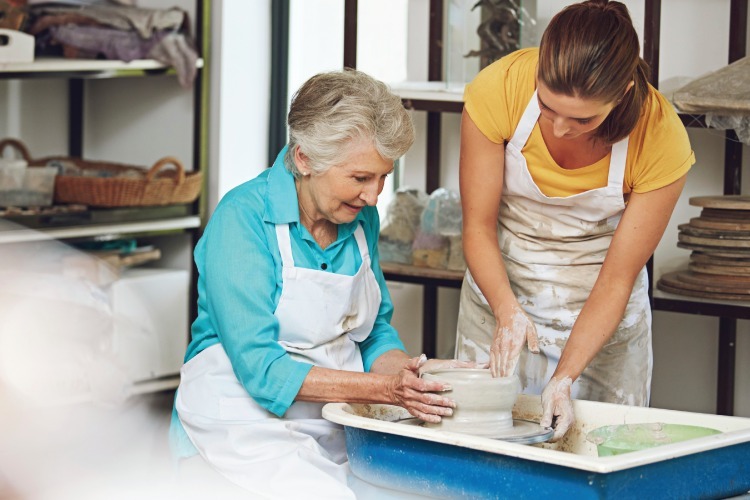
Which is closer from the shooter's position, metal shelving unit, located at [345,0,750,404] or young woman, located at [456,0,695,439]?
young woman, located at [456,0,695,439]

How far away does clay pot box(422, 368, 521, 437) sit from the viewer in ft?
5.77

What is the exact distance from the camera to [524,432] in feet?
5.89

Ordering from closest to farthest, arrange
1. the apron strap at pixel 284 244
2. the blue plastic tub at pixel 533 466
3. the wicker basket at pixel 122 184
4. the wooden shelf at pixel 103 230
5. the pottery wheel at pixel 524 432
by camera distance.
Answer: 1. the blue plastic tub at pixel 533 466
2. the pottery wheel at pixel 524 432
3. the apron strap at pixel 284 244
4. the wooden shelf at pixel 103 230
5. the wicker basket at pixel 122 184

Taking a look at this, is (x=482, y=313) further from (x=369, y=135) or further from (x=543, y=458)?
(x=543, y=458)

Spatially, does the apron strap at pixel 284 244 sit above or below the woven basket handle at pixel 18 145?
below

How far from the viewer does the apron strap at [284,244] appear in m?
1.94

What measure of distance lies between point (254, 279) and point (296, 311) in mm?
112

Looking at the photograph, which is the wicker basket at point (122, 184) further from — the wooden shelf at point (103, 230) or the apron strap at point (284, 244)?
the apron strap at point (284, 244)

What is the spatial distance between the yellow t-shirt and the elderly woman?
23cm

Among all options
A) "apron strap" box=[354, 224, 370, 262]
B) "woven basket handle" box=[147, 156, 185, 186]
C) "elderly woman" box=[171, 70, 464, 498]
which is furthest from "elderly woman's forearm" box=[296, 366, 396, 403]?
"woven basket handle" box=[147, 156, 185, 186]

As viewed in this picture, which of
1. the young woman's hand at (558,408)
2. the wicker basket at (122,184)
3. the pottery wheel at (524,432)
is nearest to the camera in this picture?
the pottery wheel at (524,432)

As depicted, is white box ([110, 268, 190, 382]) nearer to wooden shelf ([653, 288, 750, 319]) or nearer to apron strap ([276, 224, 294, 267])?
wooden shelf ([653, 288, 750, 319])

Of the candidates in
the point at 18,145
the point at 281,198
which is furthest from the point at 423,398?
the point at 18,145

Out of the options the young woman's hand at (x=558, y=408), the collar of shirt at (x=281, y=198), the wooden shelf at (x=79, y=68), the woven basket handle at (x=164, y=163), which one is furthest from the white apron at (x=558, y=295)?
the wooden shelf at (x=79, y=68)
